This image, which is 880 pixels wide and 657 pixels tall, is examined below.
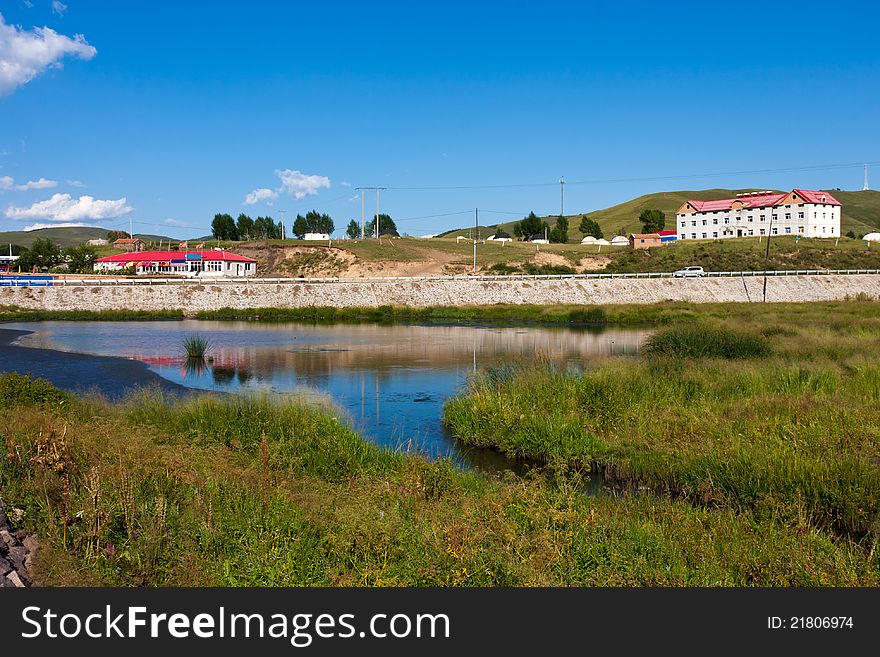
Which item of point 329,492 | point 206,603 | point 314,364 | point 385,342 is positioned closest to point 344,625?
point 206,603

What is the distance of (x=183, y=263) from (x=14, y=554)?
104421mm

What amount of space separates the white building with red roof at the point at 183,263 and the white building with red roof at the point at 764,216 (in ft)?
267

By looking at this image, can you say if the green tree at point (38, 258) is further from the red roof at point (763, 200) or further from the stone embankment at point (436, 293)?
the red roof at point (763, 200)

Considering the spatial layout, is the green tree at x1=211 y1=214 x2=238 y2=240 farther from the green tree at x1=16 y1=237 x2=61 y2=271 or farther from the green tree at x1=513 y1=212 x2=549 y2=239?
the green tree at x1=513 y1=212 x2=549 y2=239

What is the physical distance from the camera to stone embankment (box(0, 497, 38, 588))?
25.0 ft

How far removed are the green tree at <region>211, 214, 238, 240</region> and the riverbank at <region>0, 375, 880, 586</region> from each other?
158 meters

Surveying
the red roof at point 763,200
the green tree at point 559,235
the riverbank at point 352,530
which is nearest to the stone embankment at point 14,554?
the riverbank at point 352,530

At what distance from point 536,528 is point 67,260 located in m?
127

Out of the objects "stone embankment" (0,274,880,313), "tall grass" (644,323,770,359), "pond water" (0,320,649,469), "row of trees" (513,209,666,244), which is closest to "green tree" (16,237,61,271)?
"stone embankment" (0,274,880,313)

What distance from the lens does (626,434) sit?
1716 cm

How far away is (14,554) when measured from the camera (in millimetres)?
8305

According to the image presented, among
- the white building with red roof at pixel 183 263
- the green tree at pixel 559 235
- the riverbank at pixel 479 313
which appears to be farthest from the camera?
the green tree at pixel 559 235

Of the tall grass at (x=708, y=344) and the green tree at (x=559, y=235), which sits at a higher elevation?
the green tree at (x=559, y=235)

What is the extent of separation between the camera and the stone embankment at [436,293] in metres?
70.1
